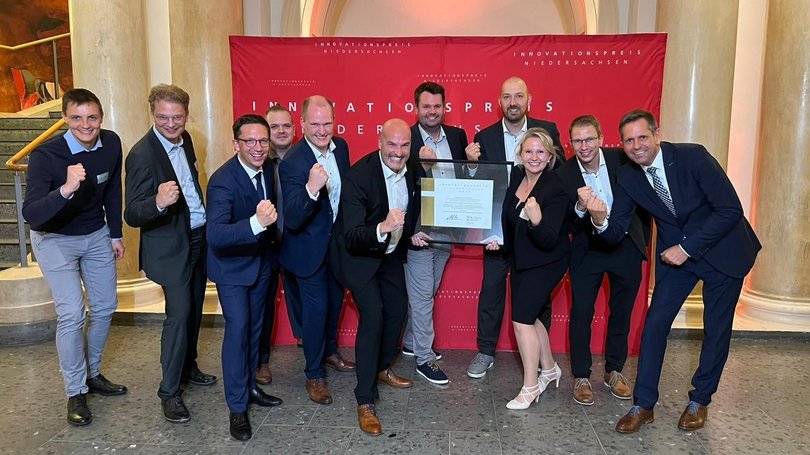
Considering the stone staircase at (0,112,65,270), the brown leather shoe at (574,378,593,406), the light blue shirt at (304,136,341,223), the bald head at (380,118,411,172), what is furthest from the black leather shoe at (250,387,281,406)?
the stone staircase at (0,112,65,270)

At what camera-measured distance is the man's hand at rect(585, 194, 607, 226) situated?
320 cm

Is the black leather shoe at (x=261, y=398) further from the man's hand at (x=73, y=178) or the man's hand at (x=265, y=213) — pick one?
the man's hand at (x=73, y=178)

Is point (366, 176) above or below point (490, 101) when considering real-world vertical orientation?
below

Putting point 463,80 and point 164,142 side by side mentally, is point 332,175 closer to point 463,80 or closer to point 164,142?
point 164,142

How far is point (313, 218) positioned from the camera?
11.6 ft

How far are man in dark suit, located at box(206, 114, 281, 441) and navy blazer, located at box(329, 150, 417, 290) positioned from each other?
0.45 meters

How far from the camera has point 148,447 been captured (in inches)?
126

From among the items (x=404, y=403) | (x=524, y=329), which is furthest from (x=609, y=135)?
(x=404, y=403)

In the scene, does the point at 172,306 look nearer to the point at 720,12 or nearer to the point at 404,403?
the point at 404,403

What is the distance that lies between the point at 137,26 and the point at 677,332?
5903 millimetres

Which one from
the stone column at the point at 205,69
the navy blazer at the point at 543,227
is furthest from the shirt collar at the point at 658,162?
the stone column at the point at 205,69

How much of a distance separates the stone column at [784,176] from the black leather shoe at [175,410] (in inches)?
198

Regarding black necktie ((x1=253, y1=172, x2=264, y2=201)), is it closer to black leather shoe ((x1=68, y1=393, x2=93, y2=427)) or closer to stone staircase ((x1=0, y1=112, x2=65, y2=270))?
black leather shoe ((x1=68, y1=393, x2=93, y2=427))

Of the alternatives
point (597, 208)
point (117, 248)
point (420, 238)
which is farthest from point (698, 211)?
point (117, 248)
